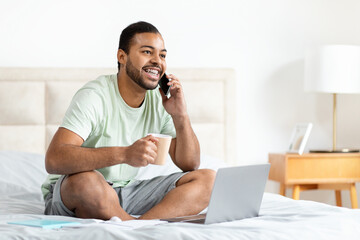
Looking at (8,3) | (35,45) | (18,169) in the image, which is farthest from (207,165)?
(8,3)

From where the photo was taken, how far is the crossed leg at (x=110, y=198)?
1693 mm

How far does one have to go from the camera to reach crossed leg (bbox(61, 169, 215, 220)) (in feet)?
5.56

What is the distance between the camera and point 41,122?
3076 mm

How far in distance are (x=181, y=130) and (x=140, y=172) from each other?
62 centimetres

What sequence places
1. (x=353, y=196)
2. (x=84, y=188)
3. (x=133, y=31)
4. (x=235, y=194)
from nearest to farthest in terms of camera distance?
1. (x=235, y=194)
2. (x=84, y=188)
3. (x=133, y=31)
4. (x=353, y=196)

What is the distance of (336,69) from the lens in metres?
3.21

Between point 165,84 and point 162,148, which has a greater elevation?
point 165,84

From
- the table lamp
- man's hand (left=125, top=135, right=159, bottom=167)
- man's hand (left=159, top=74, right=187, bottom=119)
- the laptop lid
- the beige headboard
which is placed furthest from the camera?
the table lamp

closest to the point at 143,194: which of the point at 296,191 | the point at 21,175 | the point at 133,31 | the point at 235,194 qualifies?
Result: the point at 235,194

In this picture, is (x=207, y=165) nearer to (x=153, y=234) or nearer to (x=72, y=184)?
(x=72, y=184)

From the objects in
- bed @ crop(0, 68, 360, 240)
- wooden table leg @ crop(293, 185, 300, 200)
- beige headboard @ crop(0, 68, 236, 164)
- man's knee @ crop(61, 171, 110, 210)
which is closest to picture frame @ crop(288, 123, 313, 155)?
wooden table leg @ crop(293, 185, 300, 200)

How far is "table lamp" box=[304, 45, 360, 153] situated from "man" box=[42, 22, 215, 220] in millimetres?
1416

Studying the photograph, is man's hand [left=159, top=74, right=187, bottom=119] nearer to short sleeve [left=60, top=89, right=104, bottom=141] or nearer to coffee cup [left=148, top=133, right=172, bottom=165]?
short sleeve [left=60, top=89, right=104, bottom=141]

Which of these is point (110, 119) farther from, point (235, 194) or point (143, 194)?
point (235, 194)
